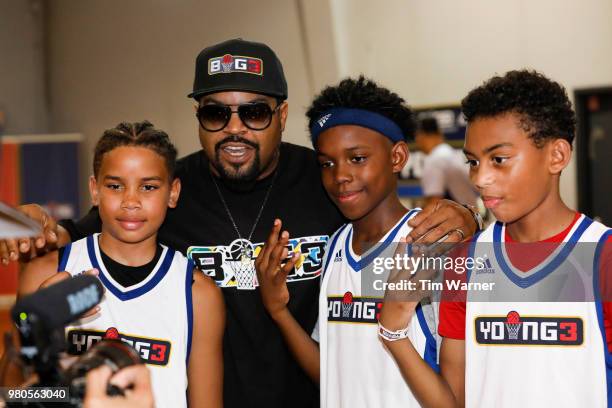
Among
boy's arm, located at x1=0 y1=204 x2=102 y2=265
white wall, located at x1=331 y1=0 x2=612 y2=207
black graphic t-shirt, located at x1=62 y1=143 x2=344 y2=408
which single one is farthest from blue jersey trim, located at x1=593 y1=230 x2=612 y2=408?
white wall, located at x1=331 y1=0 x2=612 y2=207

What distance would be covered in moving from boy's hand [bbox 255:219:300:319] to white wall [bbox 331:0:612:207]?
20.2ft

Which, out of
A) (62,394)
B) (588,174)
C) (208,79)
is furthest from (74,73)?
(62,394)

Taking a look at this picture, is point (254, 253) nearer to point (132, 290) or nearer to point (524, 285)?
point (132, 290)

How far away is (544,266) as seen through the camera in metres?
1.97

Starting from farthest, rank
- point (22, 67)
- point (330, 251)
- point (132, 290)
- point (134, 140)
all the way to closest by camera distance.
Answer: point (22, 67) → point (330, 251) → point (134, 140) → point (132, 290)

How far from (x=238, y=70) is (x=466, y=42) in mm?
6424

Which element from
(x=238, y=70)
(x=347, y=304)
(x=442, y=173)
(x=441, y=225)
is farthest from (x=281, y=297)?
(x=442, y=173)

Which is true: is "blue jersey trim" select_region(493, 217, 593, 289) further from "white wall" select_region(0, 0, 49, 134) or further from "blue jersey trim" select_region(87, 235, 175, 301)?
"white wall" select_region(0, 0, 49, 134)

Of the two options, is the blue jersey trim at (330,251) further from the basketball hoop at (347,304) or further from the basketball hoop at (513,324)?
the basketball hoop at (513,324)

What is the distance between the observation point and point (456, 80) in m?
8.36

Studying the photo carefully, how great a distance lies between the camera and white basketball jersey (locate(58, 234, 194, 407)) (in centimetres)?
210

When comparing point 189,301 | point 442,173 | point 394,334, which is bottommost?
point 394,334

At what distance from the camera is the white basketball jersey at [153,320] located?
2098mm

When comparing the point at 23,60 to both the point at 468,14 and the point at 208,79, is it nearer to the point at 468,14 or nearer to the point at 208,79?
the point at 468,14
